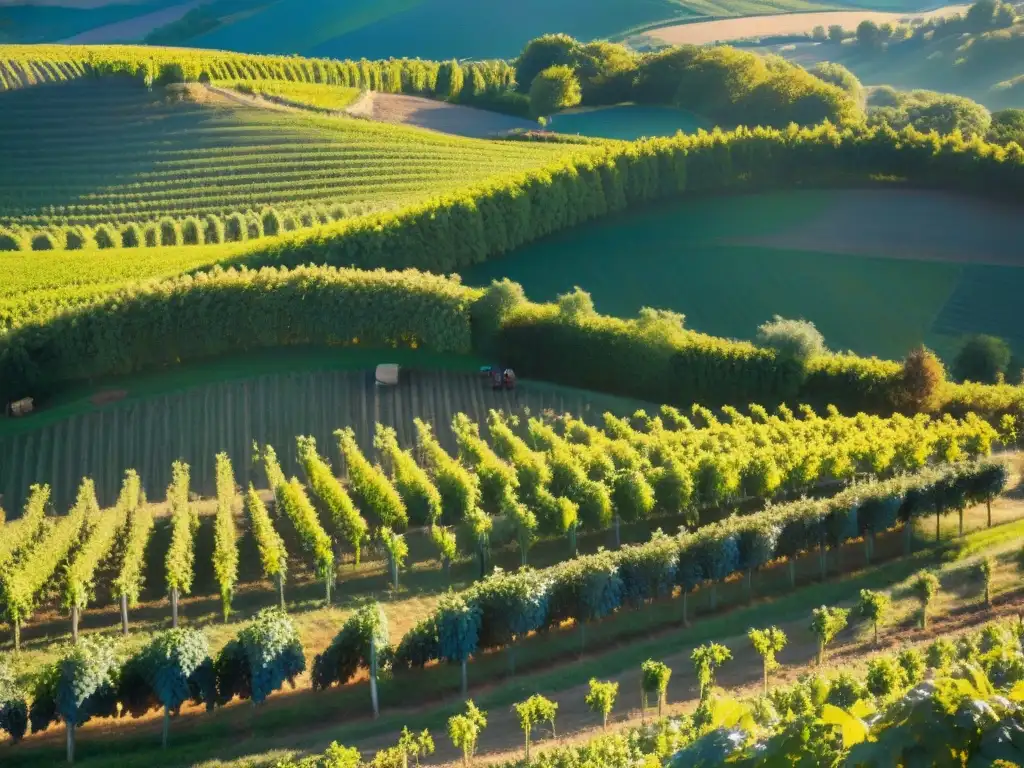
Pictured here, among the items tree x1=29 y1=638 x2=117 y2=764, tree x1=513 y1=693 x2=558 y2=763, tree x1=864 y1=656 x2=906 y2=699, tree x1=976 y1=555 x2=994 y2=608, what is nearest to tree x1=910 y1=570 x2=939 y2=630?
tree x1=976 y1=555 x2=994 y2=608

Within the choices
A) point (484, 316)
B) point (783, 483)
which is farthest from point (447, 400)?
point (783, 483)

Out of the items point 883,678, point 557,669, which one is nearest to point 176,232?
point 557,669

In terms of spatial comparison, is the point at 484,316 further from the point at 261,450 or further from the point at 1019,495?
the point at 1019,495

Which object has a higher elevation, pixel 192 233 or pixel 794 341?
pixel 794 341

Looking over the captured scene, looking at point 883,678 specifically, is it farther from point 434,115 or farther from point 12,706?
point 434,115

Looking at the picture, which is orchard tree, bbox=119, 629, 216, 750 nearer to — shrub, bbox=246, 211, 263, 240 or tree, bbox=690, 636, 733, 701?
tree, bbox=690, 636, 733, 701
